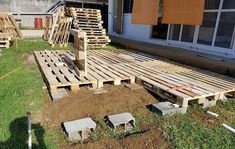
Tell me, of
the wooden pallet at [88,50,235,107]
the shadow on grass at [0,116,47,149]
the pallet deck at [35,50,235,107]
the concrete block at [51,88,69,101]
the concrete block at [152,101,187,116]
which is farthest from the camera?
the pallet deck at [35,50,235,107]

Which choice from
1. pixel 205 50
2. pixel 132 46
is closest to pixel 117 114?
pixel 205 50

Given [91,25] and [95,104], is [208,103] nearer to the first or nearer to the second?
[95,104]

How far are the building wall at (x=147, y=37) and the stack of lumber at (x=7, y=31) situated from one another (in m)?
5.35

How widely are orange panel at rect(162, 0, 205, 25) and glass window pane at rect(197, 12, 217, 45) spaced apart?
368mm

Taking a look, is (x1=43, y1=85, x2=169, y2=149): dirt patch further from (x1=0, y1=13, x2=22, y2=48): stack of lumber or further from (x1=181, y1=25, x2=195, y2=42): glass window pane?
(x1=0, y1=13, x2=22, y2=48): stack of lumber

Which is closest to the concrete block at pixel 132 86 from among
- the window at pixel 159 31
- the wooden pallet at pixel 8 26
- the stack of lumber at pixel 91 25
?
the window at pixel 159 31

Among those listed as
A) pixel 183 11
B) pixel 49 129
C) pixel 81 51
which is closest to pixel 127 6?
pixel 183 11

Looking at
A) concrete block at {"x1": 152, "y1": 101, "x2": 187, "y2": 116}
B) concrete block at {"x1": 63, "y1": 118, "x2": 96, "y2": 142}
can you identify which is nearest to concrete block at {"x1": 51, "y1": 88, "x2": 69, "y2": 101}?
concrete block at {"x1": 63, "y1": 118, "x2": 96, "y2": 142}

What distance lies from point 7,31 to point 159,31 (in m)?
6.92

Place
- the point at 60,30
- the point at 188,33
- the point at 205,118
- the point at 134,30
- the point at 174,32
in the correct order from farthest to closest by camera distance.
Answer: the point at 134,30
the point at 60,30
the point at 174,32
the point at 188,33
the point at 205,118

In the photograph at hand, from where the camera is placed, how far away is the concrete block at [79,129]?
340 centimetres

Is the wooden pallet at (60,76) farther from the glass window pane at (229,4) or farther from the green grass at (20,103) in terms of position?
the glass window pane at (229,4)

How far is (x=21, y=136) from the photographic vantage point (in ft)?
11.1

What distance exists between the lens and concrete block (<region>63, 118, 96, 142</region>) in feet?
11.1
